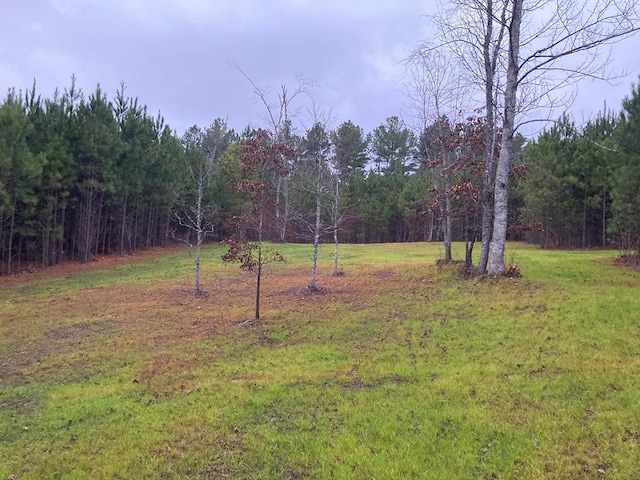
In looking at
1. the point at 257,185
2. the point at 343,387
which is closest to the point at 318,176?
the point at 257,185

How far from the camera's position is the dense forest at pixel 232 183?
463 inches

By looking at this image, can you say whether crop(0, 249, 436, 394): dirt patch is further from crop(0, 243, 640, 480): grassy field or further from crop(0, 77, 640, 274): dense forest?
crop(0, 77, 640, 274): dense forest

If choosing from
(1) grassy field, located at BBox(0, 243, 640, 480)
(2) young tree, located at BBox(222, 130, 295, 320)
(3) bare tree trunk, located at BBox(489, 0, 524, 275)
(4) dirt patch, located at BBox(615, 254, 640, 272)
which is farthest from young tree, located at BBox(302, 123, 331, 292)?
(4) dirt patch, located at BBox(615, 254, 640, 272)

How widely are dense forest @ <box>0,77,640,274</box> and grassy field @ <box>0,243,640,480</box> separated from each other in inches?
114

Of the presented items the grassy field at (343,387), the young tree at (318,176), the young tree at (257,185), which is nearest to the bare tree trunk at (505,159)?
the grassy field at (343,387)

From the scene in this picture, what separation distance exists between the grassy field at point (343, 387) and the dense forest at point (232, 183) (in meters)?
2.89

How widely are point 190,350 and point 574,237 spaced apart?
25.8 meters

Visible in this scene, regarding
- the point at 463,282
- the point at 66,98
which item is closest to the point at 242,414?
the point at 463,282

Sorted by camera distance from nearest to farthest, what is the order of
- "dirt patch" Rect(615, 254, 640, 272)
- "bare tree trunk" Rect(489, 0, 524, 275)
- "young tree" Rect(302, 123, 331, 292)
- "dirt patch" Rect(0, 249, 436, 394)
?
1. "dirt patch" Rect(0, 249, 436, 394)
2. "bare tree trunk" Rect(489, 0, 524, 275)
3. "young tree" Rect(302, 123, 331, 292)
4. "dirt patch" Rect(615, 254, 640, 272)

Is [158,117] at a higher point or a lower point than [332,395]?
higher

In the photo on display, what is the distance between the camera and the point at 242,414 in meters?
4.30

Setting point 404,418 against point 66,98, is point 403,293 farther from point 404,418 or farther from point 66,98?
point 66,98

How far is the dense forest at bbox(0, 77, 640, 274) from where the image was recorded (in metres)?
11.8

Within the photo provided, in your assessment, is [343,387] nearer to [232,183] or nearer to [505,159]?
[505,159]
